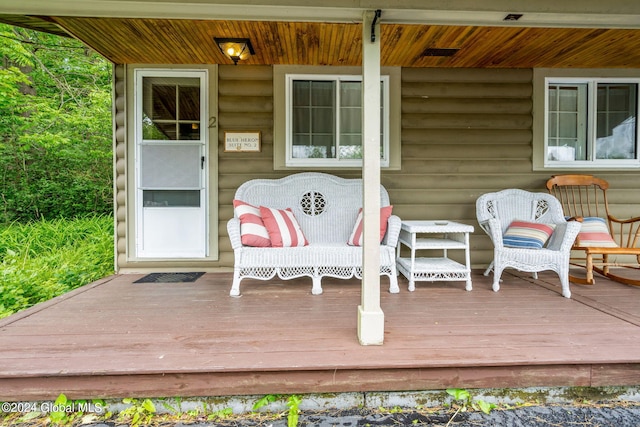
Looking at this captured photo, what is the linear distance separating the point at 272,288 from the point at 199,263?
1071 mm

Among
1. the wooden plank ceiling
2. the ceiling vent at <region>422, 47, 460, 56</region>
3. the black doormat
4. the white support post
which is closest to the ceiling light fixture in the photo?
the wooden plank ceiling

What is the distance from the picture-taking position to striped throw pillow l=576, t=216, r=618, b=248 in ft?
10.1

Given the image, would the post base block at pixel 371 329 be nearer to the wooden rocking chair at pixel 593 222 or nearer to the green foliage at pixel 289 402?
the green foliage at pixel 289 402

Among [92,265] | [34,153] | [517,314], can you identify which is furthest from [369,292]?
[34,153]

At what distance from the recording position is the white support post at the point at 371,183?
173 cm

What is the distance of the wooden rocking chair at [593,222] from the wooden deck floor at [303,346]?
1.88ft

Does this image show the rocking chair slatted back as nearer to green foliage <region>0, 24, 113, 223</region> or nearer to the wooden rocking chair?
the wooden rocking chair

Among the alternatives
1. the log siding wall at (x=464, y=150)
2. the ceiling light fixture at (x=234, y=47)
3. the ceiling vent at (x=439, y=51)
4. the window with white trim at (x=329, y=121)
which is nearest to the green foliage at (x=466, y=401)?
the log siding wall at (x=464, y=150)

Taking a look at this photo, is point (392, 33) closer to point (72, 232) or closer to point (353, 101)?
point (353, 101)

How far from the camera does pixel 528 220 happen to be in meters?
3.23

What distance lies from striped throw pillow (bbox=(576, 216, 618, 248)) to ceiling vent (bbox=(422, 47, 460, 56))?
2104 millimetres

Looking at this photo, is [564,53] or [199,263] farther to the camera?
[199,263]

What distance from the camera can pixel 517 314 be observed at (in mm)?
2201

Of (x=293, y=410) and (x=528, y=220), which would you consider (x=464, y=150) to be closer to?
(x=528, y=220)
